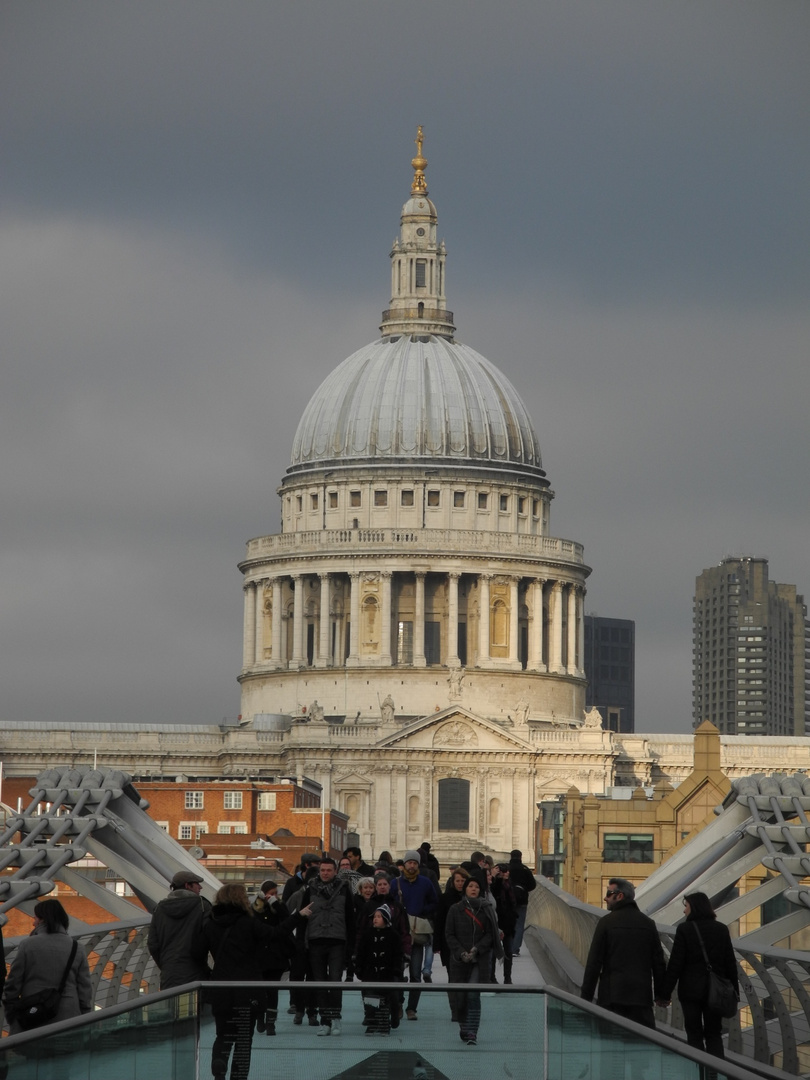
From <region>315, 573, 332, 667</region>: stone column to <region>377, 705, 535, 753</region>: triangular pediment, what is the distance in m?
11.2

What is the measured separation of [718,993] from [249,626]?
126 meters

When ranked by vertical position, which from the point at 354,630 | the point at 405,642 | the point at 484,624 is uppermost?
the point at 484,624

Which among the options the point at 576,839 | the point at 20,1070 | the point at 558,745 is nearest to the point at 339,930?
the point at 20,1070

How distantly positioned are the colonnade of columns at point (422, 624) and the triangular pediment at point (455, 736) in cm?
789

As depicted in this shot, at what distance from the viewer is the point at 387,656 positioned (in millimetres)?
141250

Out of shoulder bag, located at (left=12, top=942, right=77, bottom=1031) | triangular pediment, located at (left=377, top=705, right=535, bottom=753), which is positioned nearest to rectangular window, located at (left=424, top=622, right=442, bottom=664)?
triangular pediment, located at (left=377, top=705, right=535, bottom=753)

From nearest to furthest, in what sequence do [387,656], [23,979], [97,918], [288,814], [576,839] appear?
[23,979] → [97,918] → [576,839] → [288,814] → [387,656]

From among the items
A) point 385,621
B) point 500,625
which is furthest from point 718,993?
point 500,625

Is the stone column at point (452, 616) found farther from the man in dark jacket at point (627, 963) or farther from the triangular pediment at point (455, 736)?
the man in dark jacket at point (627, 963)

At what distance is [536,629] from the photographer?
473 feet

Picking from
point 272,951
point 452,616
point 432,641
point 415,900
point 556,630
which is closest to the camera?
point 272,951

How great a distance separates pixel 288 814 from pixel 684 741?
112ft

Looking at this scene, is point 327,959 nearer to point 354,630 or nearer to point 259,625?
point 354,630

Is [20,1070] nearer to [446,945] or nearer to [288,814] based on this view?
[446,945]
